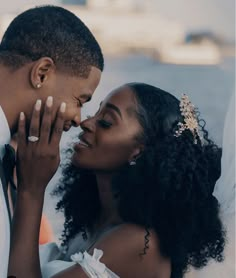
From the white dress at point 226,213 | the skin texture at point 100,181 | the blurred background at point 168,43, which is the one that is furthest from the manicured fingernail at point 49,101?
the blurred background at point 168,43

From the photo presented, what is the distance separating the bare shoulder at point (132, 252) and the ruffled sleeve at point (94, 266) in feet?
0.05

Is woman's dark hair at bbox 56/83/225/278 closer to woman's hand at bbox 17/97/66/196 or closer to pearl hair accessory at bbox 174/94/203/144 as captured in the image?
pearl hair accessory at bbox 174/94/203/144

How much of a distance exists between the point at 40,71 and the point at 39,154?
206 mm

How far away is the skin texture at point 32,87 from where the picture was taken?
176 centimetres

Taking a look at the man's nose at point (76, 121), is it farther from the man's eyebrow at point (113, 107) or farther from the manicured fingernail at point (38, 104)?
the man's eyebrow at point (113, 107)

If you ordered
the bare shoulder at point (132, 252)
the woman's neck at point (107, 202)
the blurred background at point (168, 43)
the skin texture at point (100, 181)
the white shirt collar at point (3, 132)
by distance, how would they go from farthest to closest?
the blurred background at point (168, 43)
the woman's neck at point (107, 202)
the bare shoulder at point (132, 252)
the skin texture at point (100, 181)
the white shirt collar at point (3, 132)

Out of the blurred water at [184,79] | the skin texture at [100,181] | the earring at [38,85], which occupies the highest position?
the blurred water at [184,79]

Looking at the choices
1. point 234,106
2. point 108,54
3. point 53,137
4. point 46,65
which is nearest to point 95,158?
point 53,137

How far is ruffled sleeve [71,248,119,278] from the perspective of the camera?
1.95 m

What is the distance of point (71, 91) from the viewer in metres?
1.83

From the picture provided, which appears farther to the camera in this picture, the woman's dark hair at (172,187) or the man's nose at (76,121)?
the woman's dark hair at (172,187)

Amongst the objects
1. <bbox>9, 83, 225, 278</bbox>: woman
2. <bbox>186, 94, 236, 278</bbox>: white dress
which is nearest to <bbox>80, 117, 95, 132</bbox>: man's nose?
<bbox>9, 83, 225, 278</bbox>: woman

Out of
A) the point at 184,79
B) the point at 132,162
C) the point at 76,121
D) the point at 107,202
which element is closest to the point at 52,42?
the point at 76,121

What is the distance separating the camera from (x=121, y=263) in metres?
1.99
